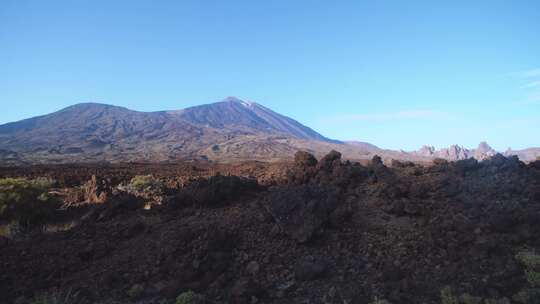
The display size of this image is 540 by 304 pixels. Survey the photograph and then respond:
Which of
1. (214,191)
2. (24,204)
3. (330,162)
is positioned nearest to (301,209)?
(214,191)

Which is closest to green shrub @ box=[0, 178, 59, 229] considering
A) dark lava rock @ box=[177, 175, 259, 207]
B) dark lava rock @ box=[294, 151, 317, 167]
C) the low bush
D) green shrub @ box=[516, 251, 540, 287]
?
dark lava rock @ box=[177, 175, 259, 207]

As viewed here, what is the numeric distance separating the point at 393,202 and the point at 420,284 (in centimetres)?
292

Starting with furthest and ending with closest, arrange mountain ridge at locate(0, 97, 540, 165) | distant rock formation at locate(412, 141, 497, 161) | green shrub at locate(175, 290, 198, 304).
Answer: distant rock formation at locate(412, 141, 497, 161), mountain ridge at locate(0, 97, 540, 165), green shrub at locate(175, 290, 198, 304)

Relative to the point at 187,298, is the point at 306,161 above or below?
above

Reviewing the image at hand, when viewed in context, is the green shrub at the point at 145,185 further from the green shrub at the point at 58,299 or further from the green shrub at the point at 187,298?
the green shrub at the point at 187,298

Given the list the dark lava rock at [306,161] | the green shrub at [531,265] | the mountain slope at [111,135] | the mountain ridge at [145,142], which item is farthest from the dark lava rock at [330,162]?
the mountain slope at [111,135]

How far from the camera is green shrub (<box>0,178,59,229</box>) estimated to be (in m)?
9.87

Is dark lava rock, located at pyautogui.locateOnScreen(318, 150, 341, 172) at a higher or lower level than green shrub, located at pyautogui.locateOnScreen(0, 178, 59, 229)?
higher

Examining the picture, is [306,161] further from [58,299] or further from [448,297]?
[58,299]

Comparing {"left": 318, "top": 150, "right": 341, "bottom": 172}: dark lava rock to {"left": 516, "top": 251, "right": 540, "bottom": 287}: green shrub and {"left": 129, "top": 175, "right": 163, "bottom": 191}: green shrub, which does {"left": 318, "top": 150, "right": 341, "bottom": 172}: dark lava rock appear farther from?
{"left": 516, "top": 251, "right": 540, "bottom": 287}: green shrub

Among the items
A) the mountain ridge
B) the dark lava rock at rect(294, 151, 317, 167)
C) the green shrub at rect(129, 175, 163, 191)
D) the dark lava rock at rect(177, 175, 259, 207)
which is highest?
the mountain ridge

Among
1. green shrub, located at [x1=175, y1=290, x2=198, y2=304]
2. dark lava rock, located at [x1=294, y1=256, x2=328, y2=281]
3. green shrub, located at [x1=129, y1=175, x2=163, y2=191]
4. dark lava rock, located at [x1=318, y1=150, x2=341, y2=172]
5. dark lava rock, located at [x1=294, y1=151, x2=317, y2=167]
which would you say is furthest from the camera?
green shrub, located at [x1=129, y1=175, x2=163, y2=191]

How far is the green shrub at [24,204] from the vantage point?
9.87 metres

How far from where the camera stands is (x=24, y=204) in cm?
1011
